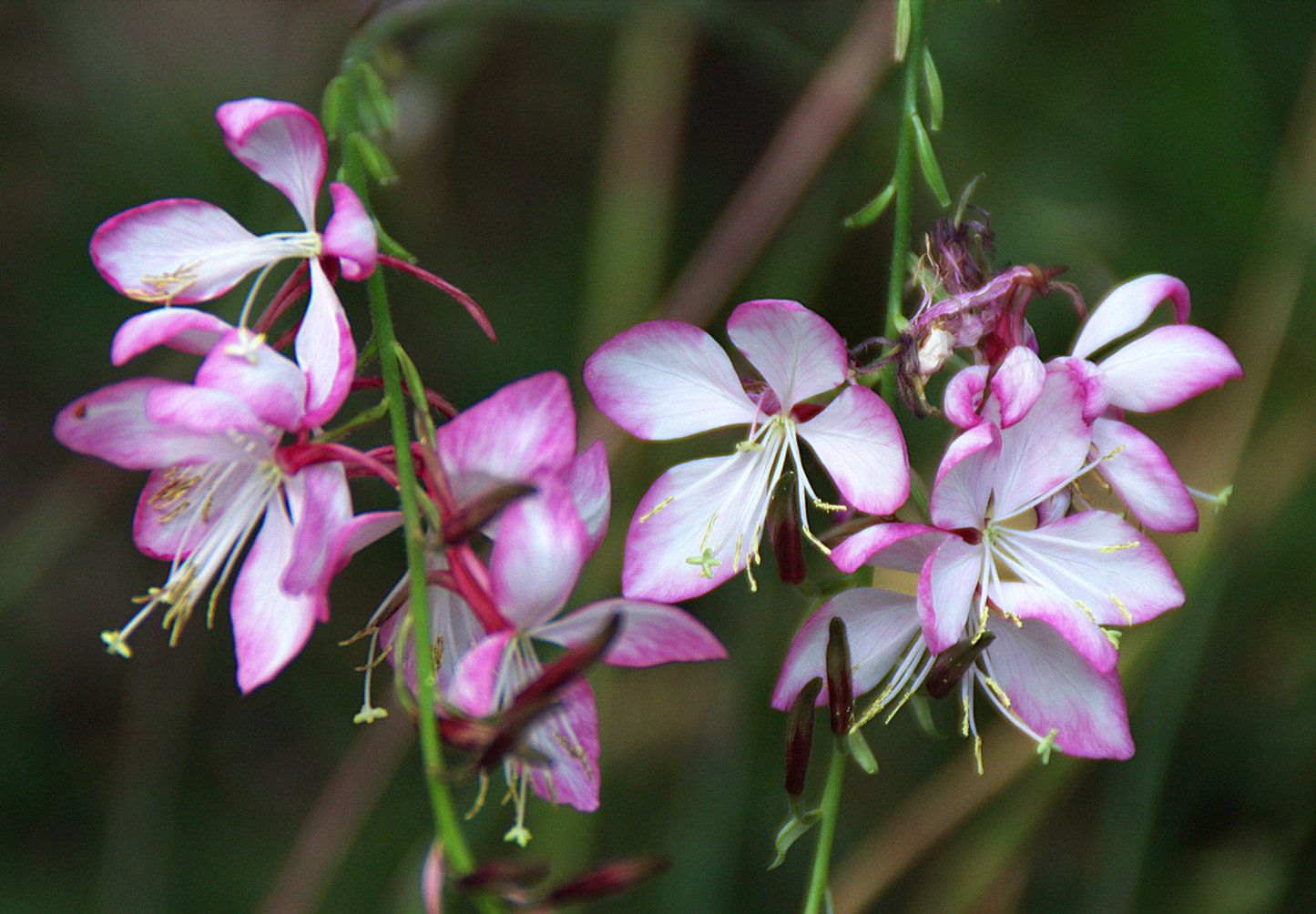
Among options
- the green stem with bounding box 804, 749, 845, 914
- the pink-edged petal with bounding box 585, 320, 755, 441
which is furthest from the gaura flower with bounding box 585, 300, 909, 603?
the green stem with bounding box 804, 749, 845, 914

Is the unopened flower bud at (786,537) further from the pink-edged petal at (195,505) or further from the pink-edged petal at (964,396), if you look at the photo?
the pink-edged petal at (195,505)

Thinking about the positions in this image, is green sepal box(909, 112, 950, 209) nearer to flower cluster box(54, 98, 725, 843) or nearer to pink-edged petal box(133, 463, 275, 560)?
flower cluster box(54, 98, 725, 843)

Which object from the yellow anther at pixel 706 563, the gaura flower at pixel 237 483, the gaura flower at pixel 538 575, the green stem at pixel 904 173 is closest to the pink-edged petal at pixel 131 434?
the gaura flower at pixel 237 483

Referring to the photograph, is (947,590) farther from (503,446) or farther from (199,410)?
(199,410)

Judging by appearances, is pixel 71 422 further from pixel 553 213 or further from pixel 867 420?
pixel 553 213

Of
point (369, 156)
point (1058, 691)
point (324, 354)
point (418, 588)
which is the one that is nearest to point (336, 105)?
point (369, 156)
